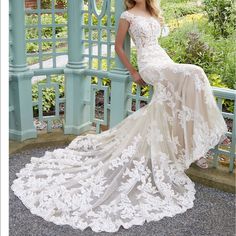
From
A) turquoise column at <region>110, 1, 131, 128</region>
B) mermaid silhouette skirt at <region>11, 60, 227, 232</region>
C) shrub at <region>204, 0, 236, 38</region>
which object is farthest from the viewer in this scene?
shrub at <region>204, 0, 236, 38</region>

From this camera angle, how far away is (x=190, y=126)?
2758 mm

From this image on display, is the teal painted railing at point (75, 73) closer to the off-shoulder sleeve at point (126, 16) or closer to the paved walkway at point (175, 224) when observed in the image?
the off-shoulder sleeve at point (126, 16)

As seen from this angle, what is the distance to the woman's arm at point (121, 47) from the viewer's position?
9.89 feet

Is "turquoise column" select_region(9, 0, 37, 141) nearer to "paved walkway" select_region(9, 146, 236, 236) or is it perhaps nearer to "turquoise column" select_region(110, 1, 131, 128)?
"turquoise column" select_region(110, 1, 131, 128)

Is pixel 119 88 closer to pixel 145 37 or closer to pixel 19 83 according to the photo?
pixel 145 37

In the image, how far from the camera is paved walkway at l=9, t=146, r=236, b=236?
2246 millimetres

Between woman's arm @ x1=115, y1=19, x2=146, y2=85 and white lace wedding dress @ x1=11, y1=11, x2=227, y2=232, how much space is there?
46 mm

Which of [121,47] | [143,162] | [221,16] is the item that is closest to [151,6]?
[121,47]

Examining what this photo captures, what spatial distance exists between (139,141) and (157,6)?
1.08 meters

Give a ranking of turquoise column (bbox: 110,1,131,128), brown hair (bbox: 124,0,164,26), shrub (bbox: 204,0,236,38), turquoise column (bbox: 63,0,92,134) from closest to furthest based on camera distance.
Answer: brown hair (bbox: 124,0,164,26) < turquoise column (bbox: 110,1,131,128) < turquoise column (bbox: 63,0,92,134) < shrub (bbox: 204,0,236,38)

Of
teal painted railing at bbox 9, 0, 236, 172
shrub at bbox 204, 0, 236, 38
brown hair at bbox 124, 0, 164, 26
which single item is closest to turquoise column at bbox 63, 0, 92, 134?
teal painted railing at bbox 9, 0, 236, 172

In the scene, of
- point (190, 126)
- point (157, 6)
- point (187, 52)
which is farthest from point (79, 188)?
point (187, 52)

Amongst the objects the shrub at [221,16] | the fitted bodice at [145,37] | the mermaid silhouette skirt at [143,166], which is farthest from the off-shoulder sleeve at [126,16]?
the shrub at [221,16]

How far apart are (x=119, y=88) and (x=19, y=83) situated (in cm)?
84
